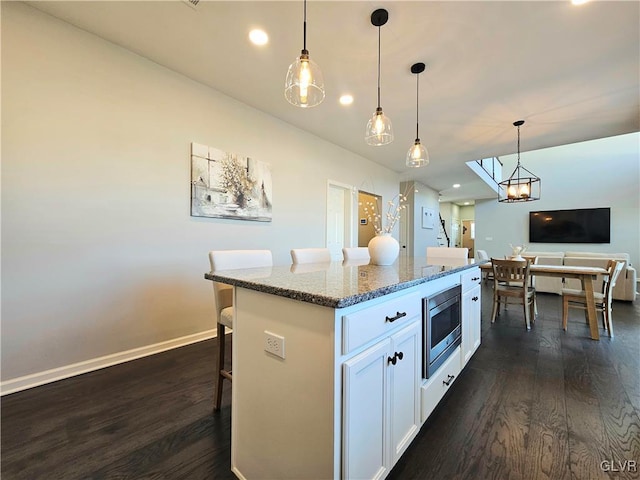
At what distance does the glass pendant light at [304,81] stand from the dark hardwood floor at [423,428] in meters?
1.90

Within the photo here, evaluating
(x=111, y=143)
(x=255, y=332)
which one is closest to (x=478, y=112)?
(x=255, y=332)

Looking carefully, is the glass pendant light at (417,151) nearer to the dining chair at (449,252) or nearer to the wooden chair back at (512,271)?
the dining chair at (449,252)

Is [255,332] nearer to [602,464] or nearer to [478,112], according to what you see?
[602,464]

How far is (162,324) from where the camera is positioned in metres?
2.65

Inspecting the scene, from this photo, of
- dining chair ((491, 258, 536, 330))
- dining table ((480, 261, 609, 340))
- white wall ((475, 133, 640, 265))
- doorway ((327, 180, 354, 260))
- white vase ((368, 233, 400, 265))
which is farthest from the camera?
white wall ((475, 133, 640, 265))

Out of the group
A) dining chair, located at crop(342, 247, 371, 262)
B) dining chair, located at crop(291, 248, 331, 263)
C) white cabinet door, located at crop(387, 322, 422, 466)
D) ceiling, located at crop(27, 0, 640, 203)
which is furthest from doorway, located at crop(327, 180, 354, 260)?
white cabinet door, located at crop(387, 322, 422, 466)

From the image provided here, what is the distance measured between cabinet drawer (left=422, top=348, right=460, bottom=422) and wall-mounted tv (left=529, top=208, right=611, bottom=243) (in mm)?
8684

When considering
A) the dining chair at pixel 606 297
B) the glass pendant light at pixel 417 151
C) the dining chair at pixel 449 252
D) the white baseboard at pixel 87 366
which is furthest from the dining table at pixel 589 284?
the white baseboard at pixel 87 366

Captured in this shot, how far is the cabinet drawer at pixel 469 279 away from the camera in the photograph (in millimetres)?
2090

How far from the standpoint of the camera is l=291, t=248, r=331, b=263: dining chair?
2.27 m

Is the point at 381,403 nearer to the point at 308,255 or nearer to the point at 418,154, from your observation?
the point at 308,255

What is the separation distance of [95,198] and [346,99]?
2731 millimetres

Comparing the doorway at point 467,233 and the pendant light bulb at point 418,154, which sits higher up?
the pendant light bulb at point 418,154

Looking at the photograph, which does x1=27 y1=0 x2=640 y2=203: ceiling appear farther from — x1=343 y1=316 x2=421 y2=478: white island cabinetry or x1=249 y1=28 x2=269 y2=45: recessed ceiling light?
x1=343 y1=316 x2=421 y2=478: white island cabinetry
